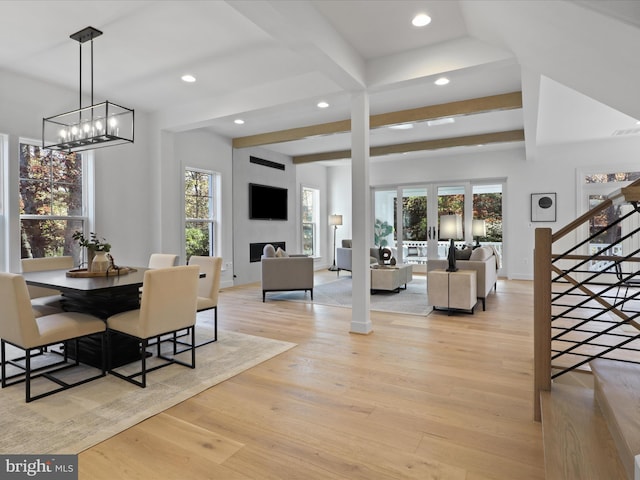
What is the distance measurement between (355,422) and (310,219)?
8422mm

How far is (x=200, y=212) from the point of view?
22.7 feet

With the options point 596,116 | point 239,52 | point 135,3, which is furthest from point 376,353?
point 596,116

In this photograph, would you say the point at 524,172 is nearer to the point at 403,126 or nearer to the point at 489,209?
the point at 489,209

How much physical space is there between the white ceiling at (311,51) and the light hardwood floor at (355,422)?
6.60ft

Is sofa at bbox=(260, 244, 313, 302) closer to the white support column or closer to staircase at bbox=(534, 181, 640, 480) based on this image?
the white support column

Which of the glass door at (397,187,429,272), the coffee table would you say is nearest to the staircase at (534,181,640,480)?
the coffee table

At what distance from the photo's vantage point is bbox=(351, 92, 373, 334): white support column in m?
4.05

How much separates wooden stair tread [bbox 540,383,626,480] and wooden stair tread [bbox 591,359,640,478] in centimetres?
4

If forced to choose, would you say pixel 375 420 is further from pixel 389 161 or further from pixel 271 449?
pixel 389 161

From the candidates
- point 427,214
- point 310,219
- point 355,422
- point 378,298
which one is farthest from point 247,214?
point 355,422

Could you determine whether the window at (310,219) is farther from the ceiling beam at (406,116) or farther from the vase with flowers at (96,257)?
the vase with flowers at (96,257)

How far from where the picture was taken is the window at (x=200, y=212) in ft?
22.0

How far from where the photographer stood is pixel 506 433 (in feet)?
6.74

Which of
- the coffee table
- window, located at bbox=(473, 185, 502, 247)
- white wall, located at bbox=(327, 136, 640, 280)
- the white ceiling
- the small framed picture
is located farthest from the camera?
window, located at bbox=(473, 185, 502, 247)
